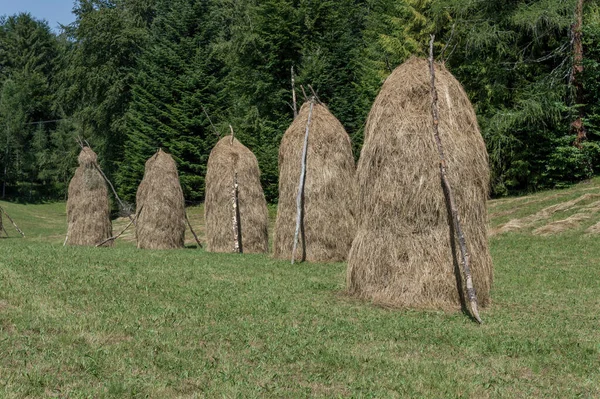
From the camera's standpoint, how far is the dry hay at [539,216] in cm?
2311

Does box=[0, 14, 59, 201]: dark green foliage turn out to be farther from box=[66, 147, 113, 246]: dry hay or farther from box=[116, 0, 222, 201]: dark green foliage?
box=[66, 147, 113, 246]: dry hay

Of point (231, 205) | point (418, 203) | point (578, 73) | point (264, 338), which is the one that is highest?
point (578, 73)

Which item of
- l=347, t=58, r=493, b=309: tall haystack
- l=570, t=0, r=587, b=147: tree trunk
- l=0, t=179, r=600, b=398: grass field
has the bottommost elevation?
l=0, t=179, r=600, b=398: grass field

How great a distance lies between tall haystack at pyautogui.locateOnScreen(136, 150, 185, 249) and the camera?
73.4 ft

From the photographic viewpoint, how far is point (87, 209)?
81.6 feet

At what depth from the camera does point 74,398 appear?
5.92m

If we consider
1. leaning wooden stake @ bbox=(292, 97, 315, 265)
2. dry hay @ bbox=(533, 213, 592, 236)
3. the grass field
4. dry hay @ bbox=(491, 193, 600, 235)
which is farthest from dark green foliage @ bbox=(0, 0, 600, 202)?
the grass field

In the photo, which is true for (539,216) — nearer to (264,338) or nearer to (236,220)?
(236,220)

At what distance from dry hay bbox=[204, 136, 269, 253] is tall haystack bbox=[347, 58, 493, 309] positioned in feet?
33.2

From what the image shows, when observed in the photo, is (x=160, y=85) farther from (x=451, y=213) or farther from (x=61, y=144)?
(x=451, y=213)

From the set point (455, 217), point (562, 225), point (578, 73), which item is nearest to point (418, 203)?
point (455, 217)

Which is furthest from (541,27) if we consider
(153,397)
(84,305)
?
(153,397)

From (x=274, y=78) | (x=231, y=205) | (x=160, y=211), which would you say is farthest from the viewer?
(x=274, y=78)

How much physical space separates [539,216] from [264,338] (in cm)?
1784
